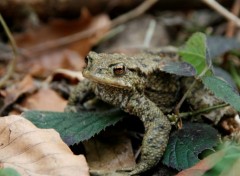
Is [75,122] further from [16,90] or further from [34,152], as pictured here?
[16,90]

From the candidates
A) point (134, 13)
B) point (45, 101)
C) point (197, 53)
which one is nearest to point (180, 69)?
point (197, 53)

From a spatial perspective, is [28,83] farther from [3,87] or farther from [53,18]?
[53,18]

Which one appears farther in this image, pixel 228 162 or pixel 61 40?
pixel 61 40

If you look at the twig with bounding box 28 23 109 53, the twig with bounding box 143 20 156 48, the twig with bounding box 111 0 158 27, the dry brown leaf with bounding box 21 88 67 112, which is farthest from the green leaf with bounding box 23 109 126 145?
the twig with bounding box 111 0 158 27

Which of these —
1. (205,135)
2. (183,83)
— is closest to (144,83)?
(183,83)

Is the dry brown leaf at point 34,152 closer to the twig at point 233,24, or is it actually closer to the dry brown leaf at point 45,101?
the dry brown leaf at point 45,101

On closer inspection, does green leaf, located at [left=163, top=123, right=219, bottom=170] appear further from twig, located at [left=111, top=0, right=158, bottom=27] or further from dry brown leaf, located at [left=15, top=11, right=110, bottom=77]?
twig, located at [left=111, top=0, right=158, bottom=27]

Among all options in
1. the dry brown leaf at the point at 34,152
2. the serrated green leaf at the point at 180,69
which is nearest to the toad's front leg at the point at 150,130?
the serrated green leaf at the point at 180,69
